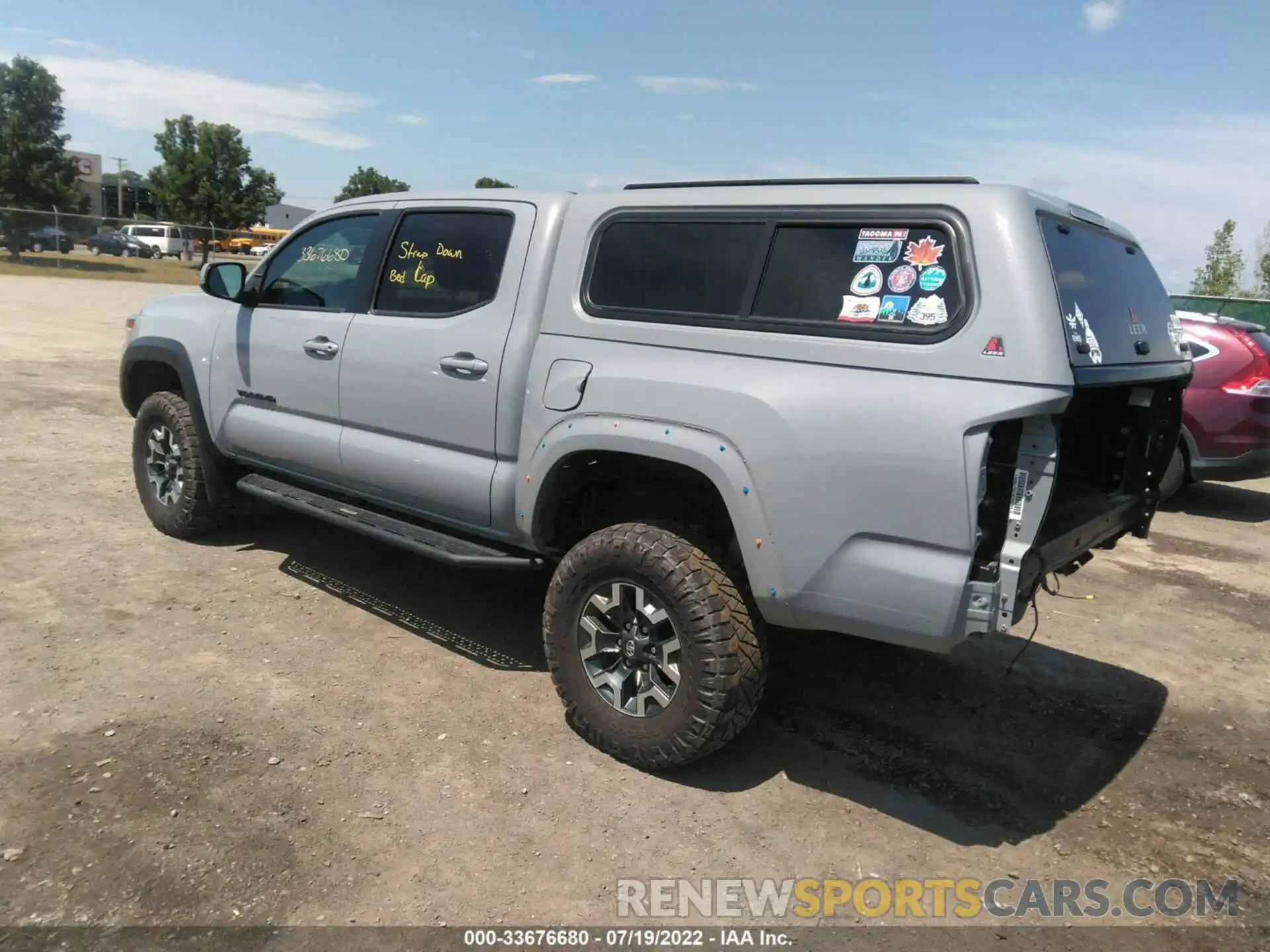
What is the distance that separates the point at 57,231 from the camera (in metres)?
34.1

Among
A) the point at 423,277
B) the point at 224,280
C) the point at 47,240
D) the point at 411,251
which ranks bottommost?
the point at 47,240

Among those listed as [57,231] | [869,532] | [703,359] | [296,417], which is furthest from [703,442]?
[57,231]

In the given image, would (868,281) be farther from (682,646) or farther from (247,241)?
(247,241)

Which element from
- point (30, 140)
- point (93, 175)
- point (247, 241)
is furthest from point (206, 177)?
point (93, 175)

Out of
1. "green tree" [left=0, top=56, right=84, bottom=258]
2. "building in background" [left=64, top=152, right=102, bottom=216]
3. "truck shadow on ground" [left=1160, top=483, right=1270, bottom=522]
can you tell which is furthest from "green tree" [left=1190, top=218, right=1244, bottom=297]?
"building in background" [left=64, top=152, right=102, bottom=216]

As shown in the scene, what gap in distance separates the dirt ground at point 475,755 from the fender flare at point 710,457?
88 cm

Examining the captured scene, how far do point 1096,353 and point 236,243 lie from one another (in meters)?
45.2

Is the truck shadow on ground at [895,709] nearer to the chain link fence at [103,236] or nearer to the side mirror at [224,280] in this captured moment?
the side mirror at [224,280]

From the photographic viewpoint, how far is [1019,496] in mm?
2863

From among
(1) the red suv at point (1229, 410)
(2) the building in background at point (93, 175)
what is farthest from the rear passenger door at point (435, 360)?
(2) the building in background at point (93, 175)

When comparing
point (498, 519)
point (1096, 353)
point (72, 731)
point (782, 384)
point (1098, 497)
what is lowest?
point (72, 731)

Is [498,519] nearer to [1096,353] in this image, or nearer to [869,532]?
[869,532]

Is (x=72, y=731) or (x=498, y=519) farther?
(x=498, y=519)

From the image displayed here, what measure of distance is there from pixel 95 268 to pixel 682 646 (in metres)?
36.5
